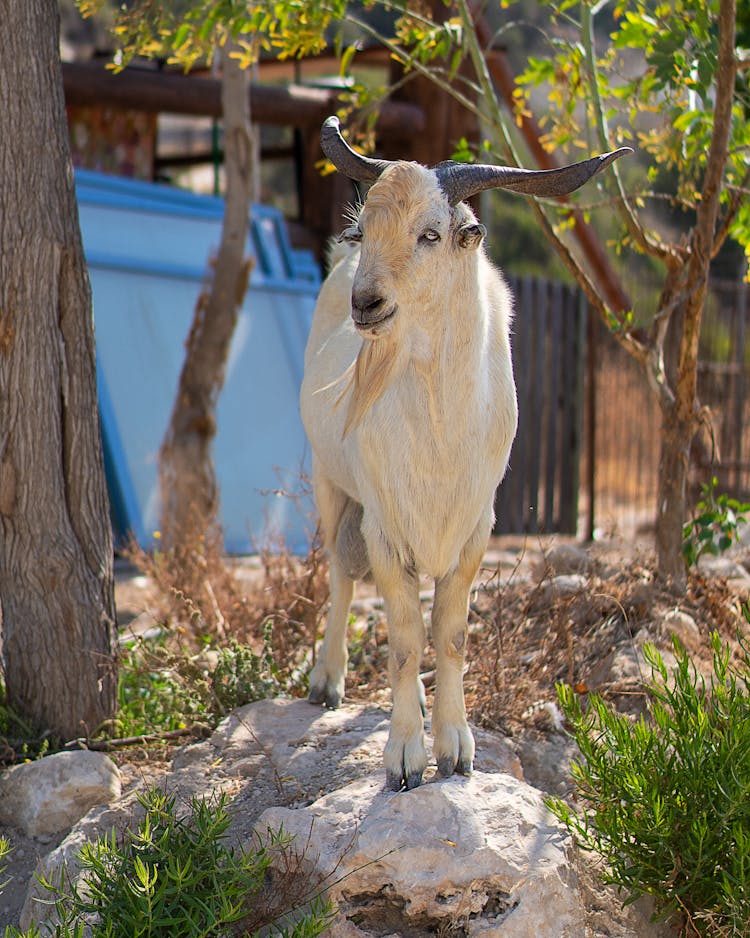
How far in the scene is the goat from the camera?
3.18m

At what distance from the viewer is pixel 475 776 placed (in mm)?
3543

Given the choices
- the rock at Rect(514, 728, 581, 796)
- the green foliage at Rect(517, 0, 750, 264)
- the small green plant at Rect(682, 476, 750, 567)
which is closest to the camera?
the rock at Rect(514, 728, 581, 796)

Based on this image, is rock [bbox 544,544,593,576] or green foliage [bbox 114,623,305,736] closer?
green foliage [bbox 114,623,305,736]

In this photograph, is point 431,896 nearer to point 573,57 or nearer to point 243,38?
point 573,57

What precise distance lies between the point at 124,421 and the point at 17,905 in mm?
4928

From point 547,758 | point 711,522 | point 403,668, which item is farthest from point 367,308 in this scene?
point 711,522

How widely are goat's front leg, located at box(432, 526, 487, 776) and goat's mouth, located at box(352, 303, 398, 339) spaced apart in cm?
84

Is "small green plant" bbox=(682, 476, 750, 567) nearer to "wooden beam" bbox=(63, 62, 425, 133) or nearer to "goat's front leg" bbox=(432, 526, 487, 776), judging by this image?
"goat's front leg" bbox=(432, 526, 487, 776)

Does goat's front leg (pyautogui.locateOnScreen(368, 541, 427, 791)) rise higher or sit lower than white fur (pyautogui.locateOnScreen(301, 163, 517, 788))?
lower

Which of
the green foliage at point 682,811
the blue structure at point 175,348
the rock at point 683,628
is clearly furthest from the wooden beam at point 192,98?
the green foliage at point 682,811

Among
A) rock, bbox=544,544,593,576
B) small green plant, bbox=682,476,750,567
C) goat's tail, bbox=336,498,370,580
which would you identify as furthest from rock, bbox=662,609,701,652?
goat's tail, bbox=336,498,370,580

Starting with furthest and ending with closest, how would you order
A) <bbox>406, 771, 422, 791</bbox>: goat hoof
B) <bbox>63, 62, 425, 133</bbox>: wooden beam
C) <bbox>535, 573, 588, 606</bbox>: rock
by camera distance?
<bbox>63, 62, 425, 133</bbox>: wooden beam → <bbox>535, 573, 588, 606</bbox>: rock → <bbox>406, 771, 422, 791</bbox>: goat hoof

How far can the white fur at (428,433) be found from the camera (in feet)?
10.4

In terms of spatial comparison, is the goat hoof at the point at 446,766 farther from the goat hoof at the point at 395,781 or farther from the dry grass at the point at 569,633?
the dry grass at the point at 569,633
